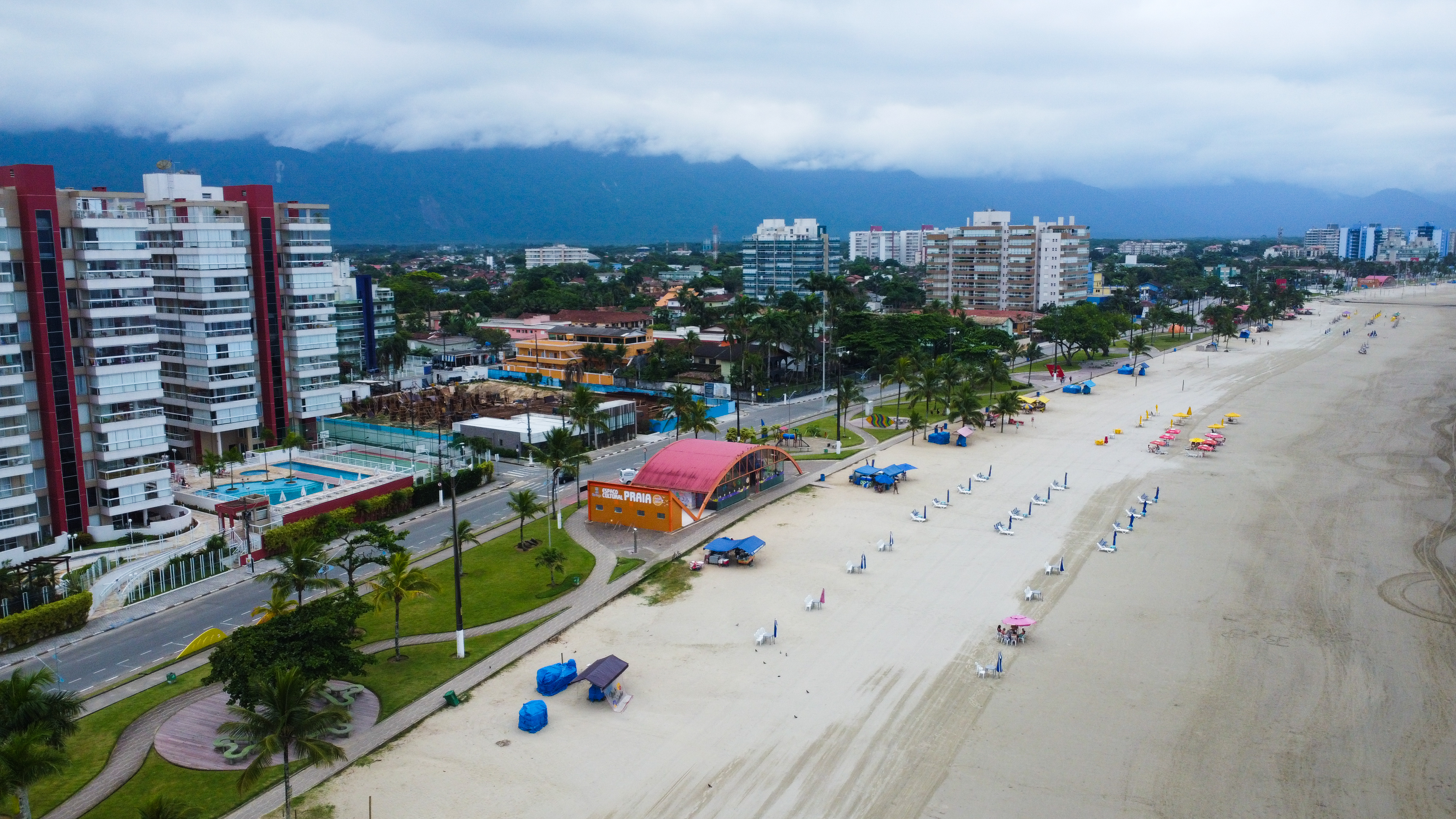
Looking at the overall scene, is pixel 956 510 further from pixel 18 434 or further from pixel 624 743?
pixel 18 434

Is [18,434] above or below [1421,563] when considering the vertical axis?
above

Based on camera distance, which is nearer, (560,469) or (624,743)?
(624,743)

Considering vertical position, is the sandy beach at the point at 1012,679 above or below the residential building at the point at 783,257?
below

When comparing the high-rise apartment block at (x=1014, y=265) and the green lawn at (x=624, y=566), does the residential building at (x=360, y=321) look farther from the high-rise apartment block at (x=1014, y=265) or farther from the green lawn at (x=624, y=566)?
the high-rise apartment block at (x=1014, y=265)

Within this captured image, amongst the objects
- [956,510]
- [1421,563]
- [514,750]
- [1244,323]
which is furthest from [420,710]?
[1244,323]

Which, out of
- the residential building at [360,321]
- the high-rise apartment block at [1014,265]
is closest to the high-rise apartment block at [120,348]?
the residential building at [360,321]

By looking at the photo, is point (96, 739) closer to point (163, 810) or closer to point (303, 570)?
point (303, 570)

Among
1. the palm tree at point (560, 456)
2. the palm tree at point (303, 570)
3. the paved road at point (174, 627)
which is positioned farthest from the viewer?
the palm tree at point (560, 456)
